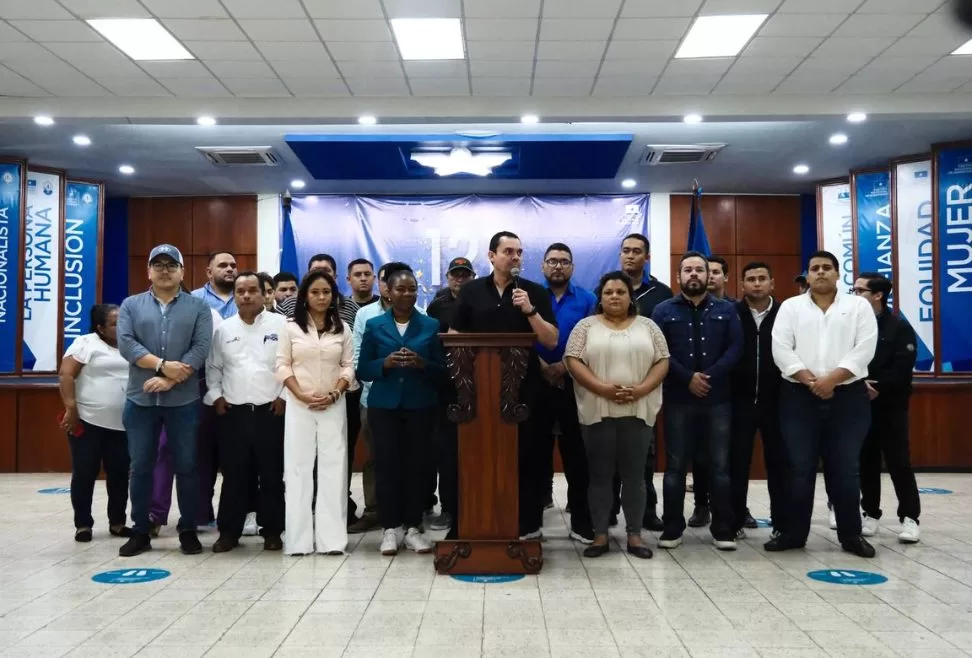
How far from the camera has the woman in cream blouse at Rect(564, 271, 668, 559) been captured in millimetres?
4152

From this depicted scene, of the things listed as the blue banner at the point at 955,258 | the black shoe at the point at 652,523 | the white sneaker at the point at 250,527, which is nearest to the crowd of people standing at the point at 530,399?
the white sneaker at the point at 250,527

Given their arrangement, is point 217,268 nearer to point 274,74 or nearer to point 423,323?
point 423,323

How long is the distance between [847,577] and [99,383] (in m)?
4.23

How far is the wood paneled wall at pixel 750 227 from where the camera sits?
37.6ft

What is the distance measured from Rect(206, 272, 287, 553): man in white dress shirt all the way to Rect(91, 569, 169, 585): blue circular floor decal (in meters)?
0.48

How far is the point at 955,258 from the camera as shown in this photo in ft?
28.2

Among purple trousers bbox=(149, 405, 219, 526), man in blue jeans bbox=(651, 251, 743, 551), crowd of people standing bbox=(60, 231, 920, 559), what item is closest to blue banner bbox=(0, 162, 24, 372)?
crowd of people standing bbox=(60, 231, 920, 559)

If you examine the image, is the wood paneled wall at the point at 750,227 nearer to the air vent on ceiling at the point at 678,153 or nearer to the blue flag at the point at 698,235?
the air vent on ceiling at the point at 678,153

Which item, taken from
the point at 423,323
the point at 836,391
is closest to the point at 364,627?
the point at 423,323

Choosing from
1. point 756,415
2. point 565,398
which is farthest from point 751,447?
point 565,398

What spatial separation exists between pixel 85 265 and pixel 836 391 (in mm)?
9560

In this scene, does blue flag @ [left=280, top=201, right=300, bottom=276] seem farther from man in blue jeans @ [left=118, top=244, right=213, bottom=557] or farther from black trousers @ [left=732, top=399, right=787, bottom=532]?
black trousers @ [left=732, top=399, right=787, bottom=532]

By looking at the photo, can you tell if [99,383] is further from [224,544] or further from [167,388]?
[224,544]

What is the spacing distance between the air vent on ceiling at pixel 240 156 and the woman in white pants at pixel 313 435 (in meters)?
5.23
